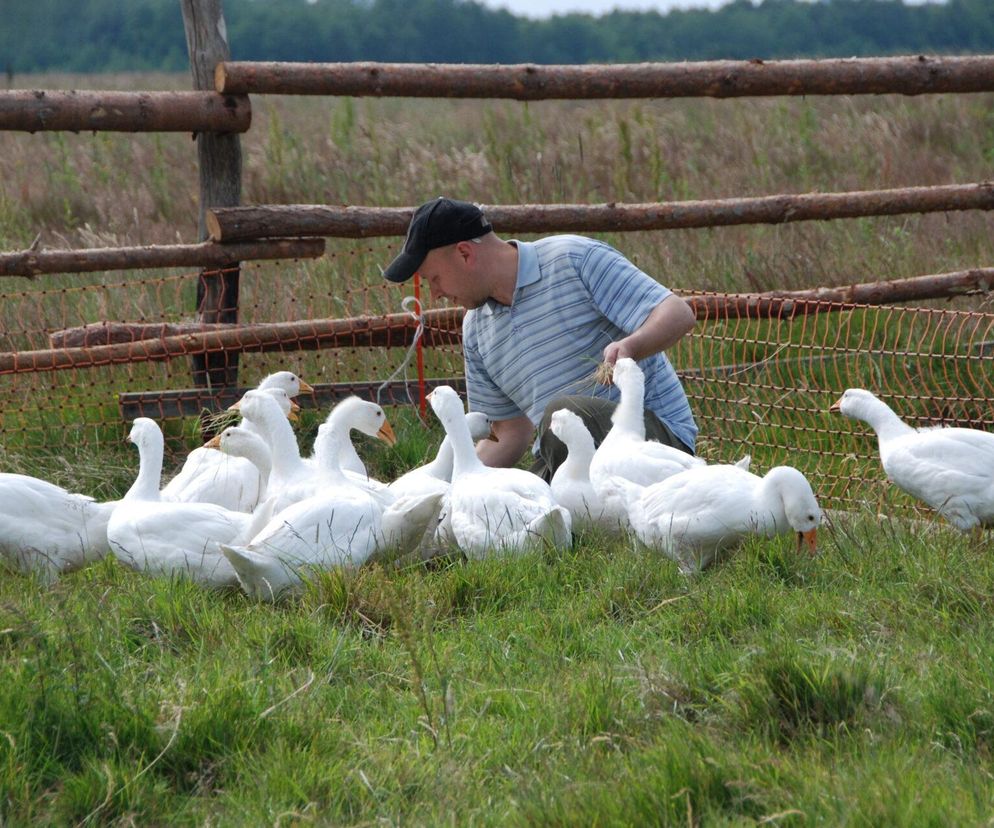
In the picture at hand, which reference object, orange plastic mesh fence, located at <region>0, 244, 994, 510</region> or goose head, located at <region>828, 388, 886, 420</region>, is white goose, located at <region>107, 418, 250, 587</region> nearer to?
orange plastic mesh fence, located at <region>0, 244, 994, 510</region>

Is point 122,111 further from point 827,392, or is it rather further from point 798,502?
point 798,502

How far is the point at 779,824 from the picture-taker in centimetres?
226

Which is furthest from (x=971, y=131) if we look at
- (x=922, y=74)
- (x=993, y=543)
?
(x=993, y=543)

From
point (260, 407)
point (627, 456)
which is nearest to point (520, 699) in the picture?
point (627, 456)

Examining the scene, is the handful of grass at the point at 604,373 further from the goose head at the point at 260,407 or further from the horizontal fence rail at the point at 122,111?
the horizontal fence rail at the point at 122,111

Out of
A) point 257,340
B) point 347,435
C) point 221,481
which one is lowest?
point 221,481

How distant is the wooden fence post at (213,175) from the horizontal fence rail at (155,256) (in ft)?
0.36

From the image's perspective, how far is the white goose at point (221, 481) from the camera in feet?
16.4

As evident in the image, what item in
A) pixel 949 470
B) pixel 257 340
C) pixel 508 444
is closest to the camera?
pixel 949 470

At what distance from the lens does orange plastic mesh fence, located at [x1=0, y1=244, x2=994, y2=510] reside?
5.73 meters

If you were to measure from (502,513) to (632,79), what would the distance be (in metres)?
3.19

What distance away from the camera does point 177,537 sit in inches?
161

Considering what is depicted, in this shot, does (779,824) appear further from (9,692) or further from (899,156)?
(899,156)

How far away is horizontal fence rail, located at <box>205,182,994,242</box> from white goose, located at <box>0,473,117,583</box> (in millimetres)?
2168
